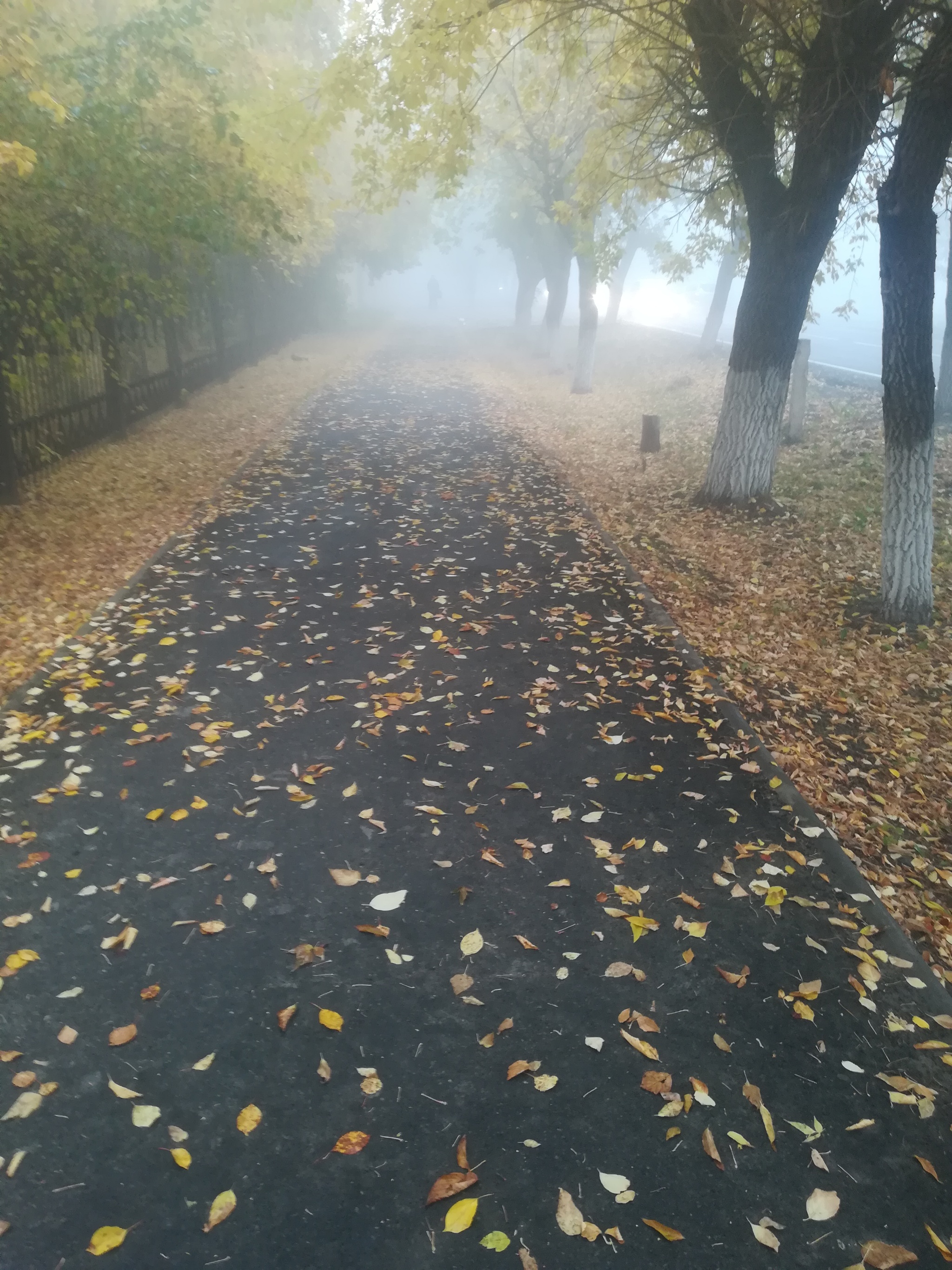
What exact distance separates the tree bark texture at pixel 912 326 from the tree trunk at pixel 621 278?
103 feet

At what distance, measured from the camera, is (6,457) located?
951 centimetres

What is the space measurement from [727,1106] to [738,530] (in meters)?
7.90

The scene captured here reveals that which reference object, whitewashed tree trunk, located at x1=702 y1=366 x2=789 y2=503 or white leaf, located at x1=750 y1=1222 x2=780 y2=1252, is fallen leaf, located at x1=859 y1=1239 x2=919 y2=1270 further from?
whitewashed tree trunk, located at x1=702 y1=366 x2=789 y2=503

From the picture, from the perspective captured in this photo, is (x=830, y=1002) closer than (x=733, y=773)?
Yes

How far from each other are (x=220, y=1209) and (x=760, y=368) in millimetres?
9996

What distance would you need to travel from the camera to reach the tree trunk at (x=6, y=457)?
948 centimetres

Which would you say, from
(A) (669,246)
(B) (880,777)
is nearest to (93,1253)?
(B) (880,777)

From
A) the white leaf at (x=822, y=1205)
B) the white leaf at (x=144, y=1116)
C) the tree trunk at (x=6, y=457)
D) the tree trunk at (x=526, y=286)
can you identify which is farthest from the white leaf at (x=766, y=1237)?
the tree trunk at (x=526, y=286)

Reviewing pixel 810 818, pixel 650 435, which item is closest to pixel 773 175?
pixel 650 435

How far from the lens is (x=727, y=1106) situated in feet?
9.91

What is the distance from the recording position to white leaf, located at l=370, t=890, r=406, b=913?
12.9 feet

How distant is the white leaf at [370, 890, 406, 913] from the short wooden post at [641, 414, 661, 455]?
11494mm

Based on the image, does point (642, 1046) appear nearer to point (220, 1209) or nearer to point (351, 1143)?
point (351, 1143)

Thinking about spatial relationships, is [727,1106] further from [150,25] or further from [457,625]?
[150,25]
